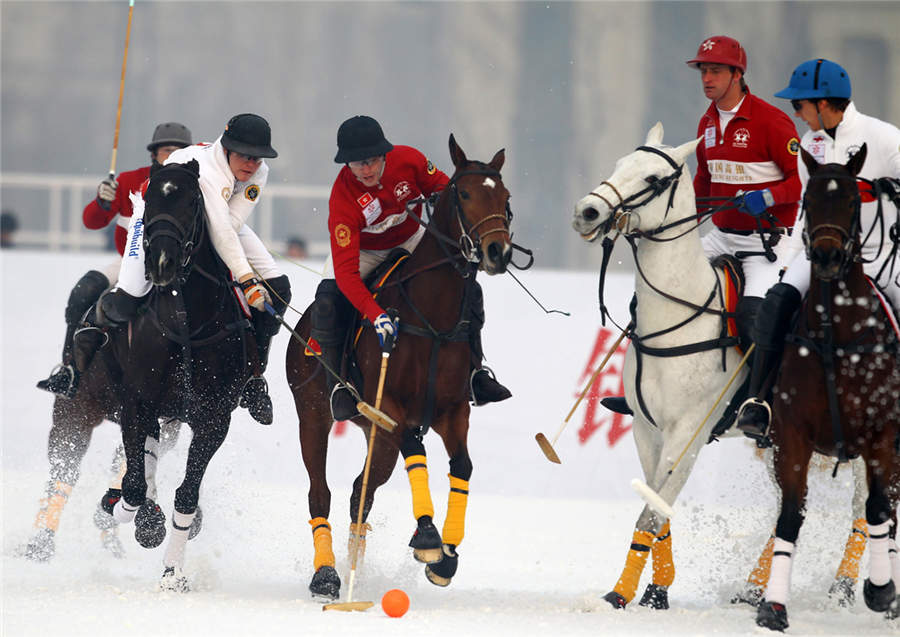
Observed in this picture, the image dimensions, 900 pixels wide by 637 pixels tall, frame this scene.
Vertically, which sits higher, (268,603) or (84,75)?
(84,75)

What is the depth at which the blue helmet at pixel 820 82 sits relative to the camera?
5.48m

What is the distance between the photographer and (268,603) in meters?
5.99

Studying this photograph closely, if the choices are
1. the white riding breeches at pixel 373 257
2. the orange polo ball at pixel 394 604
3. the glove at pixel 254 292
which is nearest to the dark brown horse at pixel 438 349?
the orange polo ball at pixel 394 604

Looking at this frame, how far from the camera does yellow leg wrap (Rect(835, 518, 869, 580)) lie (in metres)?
6.31

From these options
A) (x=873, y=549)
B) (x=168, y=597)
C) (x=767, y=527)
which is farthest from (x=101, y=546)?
(x=873, y=549)

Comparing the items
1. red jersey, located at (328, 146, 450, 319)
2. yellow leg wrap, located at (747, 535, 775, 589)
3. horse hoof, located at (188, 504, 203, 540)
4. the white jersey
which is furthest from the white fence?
yellow leg wrap, located at (747, 535, 775, 589)

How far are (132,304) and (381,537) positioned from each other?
108 inches

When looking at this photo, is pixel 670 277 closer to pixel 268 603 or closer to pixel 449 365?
pixel 449 365

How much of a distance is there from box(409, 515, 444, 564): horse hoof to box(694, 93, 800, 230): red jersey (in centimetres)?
204

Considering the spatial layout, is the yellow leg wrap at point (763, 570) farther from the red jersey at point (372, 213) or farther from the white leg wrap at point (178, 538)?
the white leg wrap at point (178, 538)

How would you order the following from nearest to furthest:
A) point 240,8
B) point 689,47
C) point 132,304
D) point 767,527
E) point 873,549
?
point 873,549
point 132,304
point 767,527
point 689,47
point 240,8

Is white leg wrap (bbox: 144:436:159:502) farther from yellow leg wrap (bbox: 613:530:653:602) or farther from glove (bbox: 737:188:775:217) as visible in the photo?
glove (bbox: 737:188:775:217)

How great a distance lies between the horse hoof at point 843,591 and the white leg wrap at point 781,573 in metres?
1.06

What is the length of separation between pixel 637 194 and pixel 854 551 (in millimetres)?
2066
